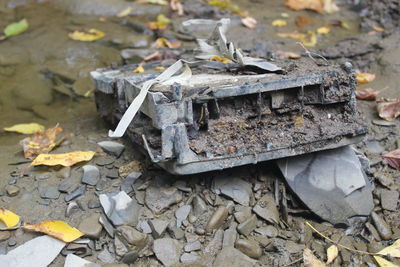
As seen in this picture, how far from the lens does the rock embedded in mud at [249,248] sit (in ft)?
6.64

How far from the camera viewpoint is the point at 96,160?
8.27 ft

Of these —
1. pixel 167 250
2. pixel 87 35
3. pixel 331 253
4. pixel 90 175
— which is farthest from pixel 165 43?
pixel 331 253

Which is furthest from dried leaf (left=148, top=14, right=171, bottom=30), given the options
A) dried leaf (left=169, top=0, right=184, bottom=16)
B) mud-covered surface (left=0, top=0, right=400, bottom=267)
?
mud-covered surface (left=0, top=0, right=400, bottom=267)

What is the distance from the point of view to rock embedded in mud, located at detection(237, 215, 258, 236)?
2.12 meters

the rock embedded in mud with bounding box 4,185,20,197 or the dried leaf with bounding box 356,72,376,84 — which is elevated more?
the dried leaf with bounding box 356,72,376,84

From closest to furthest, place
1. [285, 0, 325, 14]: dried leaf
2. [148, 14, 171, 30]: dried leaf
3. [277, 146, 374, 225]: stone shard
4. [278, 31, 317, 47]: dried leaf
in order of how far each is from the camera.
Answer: [277, 146, 374, 225]: stone shard → [278, 31, 317, 47]: dried leaf → [148, 14, 171, 30]: dried leaf → [285, 0, 325, 14]: dried leaf

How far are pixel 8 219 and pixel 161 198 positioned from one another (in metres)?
0.73

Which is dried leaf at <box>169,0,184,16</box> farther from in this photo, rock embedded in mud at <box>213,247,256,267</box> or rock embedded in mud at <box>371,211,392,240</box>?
rock embedded in mud at <box>213,247,256,267</box>

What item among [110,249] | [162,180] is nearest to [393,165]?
[162,180]

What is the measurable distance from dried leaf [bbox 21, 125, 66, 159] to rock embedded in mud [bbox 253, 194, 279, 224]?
52.3 inches

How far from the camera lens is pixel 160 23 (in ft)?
15.5

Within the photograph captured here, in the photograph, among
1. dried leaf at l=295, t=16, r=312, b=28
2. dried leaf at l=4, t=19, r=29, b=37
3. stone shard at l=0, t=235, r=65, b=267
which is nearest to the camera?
stone shard at l=0, t=235, r=65, b=267

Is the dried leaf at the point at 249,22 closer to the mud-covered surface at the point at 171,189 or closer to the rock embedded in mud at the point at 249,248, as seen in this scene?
the mud-covered surface at the point at 171,189

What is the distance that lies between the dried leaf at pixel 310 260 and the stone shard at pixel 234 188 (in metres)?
0.38
